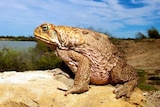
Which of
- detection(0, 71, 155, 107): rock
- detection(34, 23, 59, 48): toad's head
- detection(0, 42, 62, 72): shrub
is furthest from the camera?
detection(0, 42, 62, 72): shrub

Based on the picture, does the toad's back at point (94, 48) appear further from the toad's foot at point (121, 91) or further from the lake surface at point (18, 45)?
the lake surface at point (18, 45)

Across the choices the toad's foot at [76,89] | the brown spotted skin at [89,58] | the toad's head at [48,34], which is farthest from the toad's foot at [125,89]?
the toad's head at [48,34]

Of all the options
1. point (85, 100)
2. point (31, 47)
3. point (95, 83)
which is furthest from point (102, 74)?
point (31, 47)

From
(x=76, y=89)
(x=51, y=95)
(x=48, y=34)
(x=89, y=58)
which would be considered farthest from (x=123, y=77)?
(x=48, y=34)

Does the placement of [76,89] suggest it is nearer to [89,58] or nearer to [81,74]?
[81,74]

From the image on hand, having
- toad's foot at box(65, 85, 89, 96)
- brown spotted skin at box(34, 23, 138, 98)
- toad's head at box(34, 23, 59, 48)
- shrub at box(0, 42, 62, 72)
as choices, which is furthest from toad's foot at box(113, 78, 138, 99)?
shrub at box(0, 42, 62, 72)

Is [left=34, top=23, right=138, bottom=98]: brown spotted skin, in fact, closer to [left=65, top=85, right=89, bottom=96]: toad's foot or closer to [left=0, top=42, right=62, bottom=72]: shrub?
[left=65, top=85, right=89, bottom=96]: toad's foot
